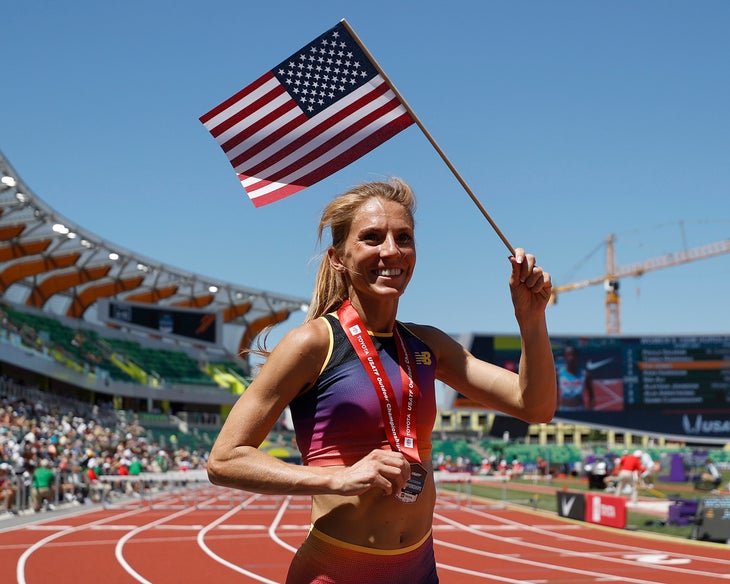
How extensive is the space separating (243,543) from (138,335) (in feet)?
168

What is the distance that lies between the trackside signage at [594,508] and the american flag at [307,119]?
45.9ft

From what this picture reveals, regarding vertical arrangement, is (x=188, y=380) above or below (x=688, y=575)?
above

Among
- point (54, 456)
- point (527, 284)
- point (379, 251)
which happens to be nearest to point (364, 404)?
point (379, 251)

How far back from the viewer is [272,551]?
12.8 m

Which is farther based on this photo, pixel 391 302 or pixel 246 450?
pixel 391 302

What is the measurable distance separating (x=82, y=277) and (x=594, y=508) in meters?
43.2

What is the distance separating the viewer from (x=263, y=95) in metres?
3.51

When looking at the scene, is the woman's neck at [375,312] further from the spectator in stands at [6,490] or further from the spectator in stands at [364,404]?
the spectator in stands at [6,490]

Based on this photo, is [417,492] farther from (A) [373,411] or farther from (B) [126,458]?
(B) [126,458]

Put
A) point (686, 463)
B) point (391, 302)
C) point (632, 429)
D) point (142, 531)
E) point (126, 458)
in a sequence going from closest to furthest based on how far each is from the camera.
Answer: point (391, 302) → point (142, 531) → point (126, 458) → point (686, 463) → point (632, 429)

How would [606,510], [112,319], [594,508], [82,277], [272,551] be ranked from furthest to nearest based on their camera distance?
1. [112,319]
2. [82,277]
3. [594,508]
4. [606,510]
5. [272,551]

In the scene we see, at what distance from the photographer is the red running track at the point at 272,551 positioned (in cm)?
1057

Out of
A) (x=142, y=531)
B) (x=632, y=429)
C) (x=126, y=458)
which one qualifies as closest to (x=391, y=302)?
(x=142, y=531)

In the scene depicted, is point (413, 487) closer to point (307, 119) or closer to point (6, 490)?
point (307, 119)
